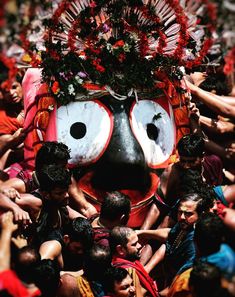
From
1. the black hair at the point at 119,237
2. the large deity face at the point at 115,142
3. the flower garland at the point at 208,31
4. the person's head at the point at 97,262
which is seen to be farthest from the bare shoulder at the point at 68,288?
the flower garland at the point at 208,31

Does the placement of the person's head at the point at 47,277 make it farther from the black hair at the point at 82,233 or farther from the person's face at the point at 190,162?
the person's face at the point at 190,162

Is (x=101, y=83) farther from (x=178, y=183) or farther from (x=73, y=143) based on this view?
(x=178, y=183)

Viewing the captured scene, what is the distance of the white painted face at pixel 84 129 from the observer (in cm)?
612

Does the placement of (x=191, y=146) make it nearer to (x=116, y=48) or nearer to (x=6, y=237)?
(x=116, y=48)

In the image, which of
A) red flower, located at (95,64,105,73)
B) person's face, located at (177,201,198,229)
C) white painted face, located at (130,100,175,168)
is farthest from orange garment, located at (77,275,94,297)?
red flower, located at (95,64,105,73)

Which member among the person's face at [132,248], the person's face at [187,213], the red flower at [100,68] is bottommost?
the person's face at [132,248]

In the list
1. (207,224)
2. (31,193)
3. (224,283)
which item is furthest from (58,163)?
(224,283)

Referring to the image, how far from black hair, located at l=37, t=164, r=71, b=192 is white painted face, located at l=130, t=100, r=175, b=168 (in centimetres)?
94

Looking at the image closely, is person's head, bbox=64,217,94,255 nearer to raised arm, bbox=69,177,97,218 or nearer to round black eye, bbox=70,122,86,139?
raised arm, bbox=69,177,97,218

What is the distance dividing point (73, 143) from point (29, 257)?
162 centimetres

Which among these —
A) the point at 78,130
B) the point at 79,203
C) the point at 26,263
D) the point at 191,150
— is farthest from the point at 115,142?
the point at 26,263

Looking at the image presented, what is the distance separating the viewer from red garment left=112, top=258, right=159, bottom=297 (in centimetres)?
531

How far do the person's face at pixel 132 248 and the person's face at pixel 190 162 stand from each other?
2.32 ft

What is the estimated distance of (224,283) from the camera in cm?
420
